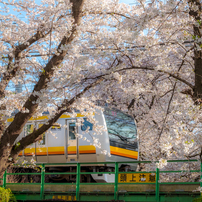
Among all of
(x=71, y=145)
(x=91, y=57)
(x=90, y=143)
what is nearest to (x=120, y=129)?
(x=90, y=143)

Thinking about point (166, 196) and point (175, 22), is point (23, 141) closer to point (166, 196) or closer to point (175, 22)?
point (166, 196)

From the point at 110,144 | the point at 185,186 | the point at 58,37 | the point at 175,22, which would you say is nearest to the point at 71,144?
the point at 110,144

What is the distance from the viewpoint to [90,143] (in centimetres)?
1100

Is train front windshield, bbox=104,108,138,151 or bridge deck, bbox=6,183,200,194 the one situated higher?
train front windshield, bbox=104,108,138,151

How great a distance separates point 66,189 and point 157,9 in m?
6.07

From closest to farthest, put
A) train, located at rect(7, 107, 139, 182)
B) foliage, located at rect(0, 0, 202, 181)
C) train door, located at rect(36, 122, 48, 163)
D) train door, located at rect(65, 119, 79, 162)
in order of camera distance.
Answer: foliage, located at rect(0, 0, 202, 181)
train, located at rect(7, 107, 139, 182)
train door, located at rect(65, 119, 79, 162)
train door, located at rect(36, 122, 48, 163)

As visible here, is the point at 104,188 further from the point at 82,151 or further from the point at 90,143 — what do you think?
the point at 82,151

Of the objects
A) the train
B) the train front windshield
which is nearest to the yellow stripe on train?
the train

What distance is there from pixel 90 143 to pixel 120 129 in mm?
1736

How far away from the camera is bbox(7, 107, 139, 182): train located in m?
11.3

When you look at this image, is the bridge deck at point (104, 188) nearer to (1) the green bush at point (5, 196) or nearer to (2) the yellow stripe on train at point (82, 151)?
(1) the green bush at point (5, 196)

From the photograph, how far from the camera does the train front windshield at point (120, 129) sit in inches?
462

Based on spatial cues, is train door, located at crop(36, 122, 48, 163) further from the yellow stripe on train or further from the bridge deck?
the bridge deck

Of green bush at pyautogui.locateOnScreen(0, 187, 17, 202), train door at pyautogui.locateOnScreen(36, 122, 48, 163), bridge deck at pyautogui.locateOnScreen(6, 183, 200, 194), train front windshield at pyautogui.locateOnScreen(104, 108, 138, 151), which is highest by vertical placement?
train front windshield at pyautogui.locateOnScreen(104, 108, 138, 151)
